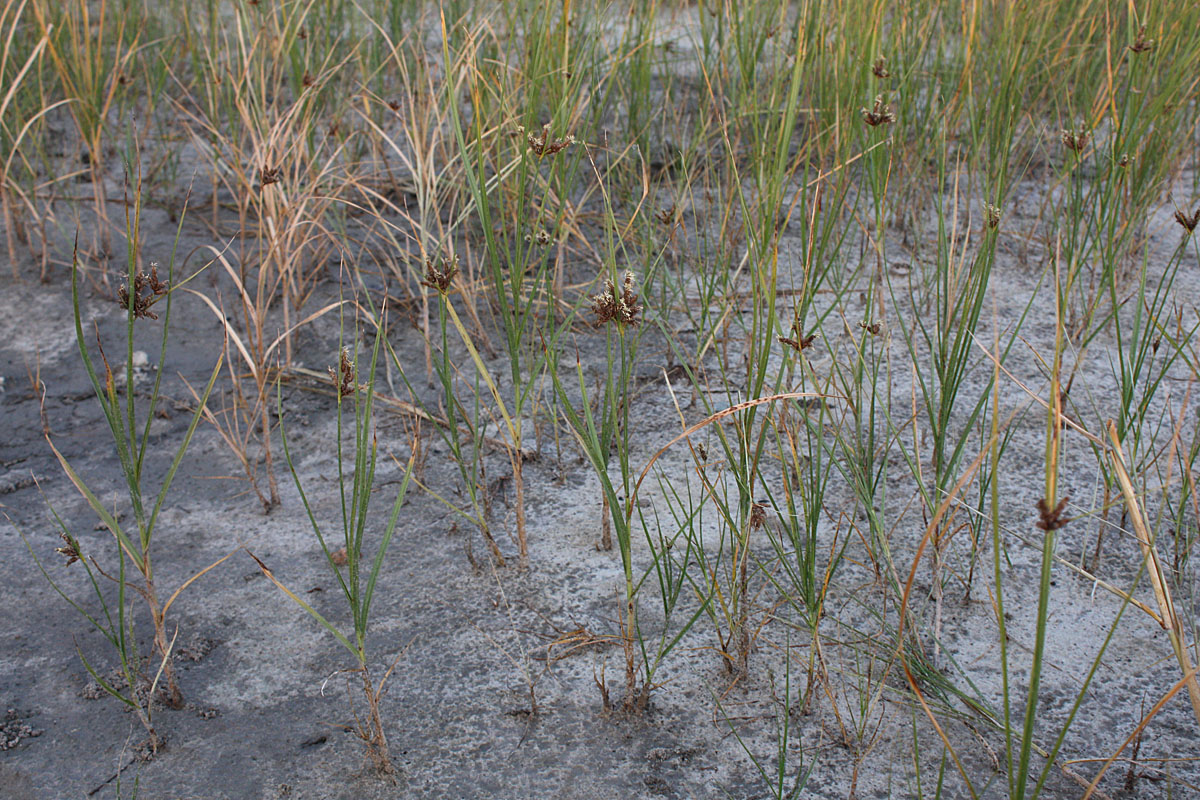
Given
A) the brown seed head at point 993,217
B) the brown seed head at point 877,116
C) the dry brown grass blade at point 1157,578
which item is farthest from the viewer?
the brown seed head at point 877,116

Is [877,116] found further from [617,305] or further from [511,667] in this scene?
[511,667]

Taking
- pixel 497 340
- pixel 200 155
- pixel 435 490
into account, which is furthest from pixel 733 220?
pixel 200 155

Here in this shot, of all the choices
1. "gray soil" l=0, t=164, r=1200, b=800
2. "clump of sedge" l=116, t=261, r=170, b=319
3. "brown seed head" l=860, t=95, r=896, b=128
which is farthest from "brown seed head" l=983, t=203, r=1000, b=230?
"clump of sedge" l=116, t=261, r=170, b=319

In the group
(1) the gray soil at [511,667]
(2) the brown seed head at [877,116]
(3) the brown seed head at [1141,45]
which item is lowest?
(1) the gray soil at [511,667]

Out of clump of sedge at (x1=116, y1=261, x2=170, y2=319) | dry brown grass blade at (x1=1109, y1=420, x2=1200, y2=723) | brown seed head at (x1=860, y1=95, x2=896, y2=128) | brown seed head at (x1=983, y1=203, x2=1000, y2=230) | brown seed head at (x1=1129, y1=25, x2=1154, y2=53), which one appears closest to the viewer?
dry brown grass blade at (x1=1109, y1=420, x2=1200, y2=723)

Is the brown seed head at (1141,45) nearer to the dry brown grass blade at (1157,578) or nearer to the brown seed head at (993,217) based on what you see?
the brown seed head at (993,217)

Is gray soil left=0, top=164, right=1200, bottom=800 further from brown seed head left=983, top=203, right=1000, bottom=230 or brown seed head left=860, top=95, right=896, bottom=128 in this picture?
brown seed head left=860, top=95, right=896, bottom=128

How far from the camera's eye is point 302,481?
1718 mm

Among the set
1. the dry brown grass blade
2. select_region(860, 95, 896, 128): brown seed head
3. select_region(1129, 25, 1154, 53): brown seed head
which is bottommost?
Answer: the dry brown grass blade

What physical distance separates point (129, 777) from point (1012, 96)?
77.6 inches

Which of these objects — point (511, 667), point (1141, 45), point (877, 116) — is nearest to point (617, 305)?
point (511, 667)

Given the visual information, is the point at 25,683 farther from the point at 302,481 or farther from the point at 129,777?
the point at 302,481

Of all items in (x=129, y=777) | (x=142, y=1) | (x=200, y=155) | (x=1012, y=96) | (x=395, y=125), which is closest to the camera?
(x=129, y=777)

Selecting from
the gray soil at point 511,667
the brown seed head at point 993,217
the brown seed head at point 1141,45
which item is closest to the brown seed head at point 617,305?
the gray soil at point 511,667
